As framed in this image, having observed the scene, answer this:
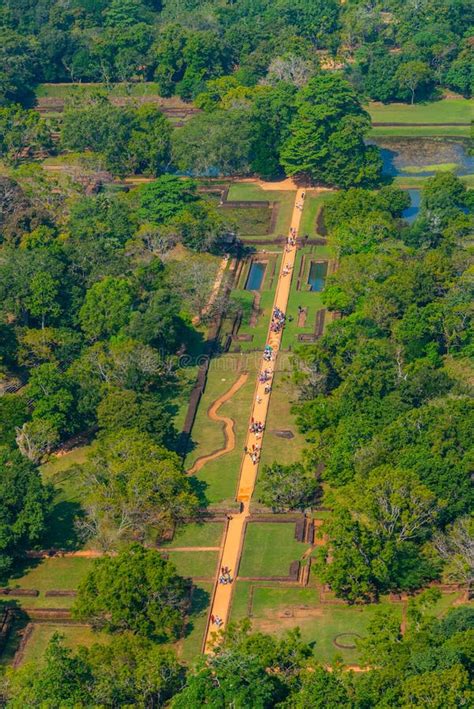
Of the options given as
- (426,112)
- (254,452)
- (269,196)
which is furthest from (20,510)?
(426,112)

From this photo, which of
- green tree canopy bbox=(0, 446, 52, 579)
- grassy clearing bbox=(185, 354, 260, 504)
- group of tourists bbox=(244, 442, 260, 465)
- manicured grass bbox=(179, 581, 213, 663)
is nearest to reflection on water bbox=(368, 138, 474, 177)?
grassy clearing bbox=(185, 354, 260, 504)

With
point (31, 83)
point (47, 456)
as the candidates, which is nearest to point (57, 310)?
point (47, 456)

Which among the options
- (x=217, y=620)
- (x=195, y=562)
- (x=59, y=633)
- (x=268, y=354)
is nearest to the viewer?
(x=59, y=633)

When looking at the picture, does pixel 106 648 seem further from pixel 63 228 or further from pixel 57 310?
pixel 63 228

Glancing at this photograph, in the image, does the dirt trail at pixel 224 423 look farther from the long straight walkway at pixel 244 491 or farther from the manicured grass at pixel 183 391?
the manicured grass at pixel 183 391

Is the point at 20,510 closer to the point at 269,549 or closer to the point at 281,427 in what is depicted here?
the point at 269,549

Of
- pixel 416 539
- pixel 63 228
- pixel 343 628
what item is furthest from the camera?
pixel 63 228

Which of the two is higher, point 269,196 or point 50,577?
point 50,577
